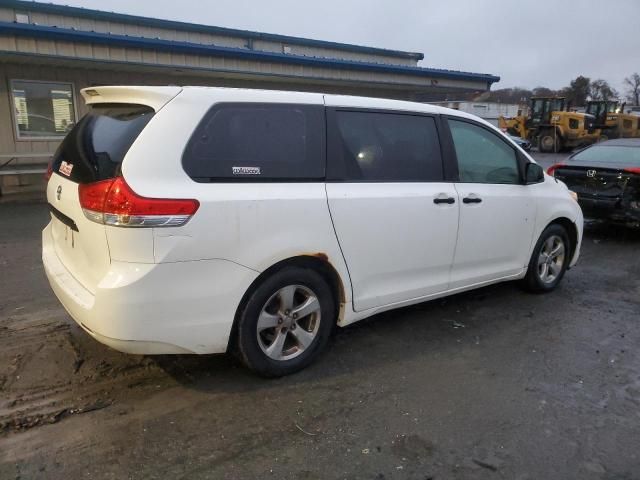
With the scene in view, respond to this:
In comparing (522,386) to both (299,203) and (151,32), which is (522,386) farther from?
(151,32)

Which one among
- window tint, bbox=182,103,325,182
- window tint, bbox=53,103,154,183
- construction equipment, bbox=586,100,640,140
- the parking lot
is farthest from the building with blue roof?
construction equipment, bbox=586,100,640,140

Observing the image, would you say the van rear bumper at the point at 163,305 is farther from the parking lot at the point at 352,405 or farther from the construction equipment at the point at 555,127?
the construction equipment at the point at 555,127

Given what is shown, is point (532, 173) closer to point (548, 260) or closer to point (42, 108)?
point (548, 260)

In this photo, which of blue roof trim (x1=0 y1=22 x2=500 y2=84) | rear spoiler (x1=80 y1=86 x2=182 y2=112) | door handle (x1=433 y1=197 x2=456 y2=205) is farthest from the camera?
blue roof trim (x1=0 y1=22 x2=500 y2=84)

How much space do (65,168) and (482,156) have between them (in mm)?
3295

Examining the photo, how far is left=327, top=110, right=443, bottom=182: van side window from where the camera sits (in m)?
3.67

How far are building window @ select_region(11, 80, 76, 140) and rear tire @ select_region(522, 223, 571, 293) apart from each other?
465 inches

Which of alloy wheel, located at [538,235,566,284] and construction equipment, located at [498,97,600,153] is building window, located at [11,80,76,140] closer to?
alloy wheel, located at [538,235,566,284]

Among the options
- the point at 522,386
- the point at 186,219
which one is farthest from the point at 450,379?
the point at 186,219

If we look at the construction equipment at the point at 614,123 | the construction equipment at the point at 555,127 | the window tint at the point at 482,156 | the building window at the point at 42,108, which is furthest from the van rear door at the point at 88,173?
the construction equipment at the point at 614,123

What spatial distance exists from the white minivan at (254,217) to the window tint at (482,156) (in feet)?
0.11

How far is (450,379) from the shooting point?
144 inches

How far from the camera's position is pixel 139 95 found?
3203 millimetres

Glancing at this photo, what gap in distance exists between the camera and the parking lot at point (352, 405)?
2.73 meters
